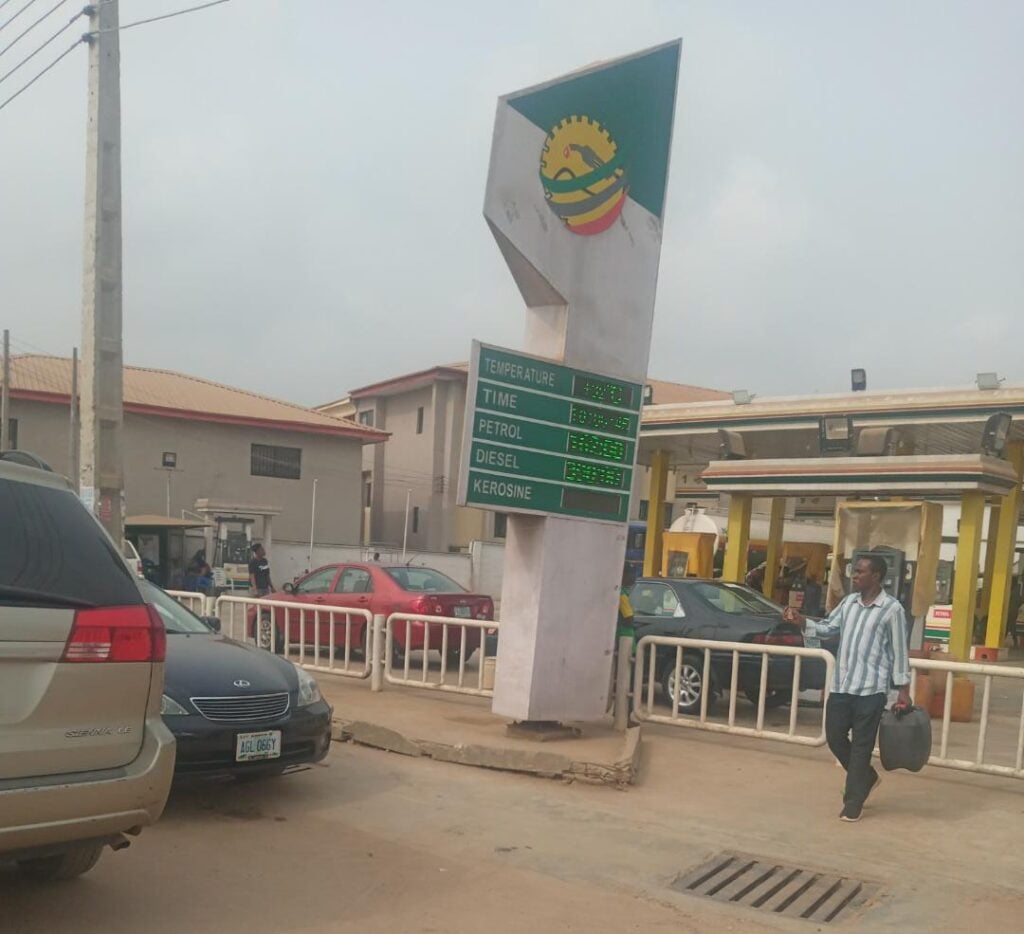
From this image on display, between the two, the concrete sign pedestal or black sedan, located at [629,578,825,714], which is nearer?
the concrete sign pedestal

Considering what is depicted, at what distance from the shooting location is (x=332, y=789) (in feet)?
24.2

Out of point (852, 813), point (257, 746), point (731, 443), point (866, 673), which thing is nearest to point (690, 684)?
point (852, 813)

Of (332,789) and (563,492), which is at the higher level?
(563,492)

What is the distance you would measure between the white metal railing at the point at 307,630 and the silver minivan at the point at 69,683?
6.63m

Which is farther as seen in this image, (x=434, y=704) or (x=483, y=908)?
(x=434, y=704)

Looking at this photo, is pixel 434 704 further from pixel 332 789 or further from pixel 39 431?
pixel 39 431

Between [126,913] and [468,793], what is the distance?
119 inches

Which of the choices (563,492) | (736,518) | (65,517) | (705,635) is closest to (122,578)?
(65,517)

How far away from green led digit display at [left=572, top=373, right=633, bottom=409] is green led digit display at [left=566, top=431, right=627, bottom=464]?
0.30 metres

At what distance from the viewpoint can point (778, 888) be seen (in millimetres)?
5762

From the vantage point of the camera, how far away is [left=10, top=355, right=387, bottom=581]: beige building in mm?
29672

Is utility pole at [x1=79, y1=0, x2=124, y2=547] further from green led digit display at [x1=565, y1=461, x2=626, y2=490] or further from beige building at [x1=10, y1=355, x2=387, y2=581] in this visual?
→ beige building at [x1=10, y1=355, x2=387, y2=581]

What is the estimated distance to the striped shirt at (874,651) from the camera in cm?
707

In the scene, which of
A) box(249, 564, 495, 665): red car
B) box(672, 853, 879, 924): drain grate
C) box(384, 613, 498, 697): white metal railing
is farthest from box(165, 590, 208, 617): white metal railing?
box(672, 853, 879, 924): drain grate
